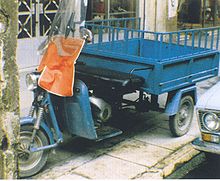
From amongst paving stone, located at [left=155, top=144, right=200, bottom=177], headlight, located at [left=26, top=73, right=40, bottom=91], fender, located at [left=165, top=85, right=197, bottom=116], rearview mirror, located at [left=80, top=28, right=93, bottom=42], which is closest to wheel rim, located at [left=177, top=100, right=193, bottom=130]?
fender, located at [left=165, top=85, right=197, bottom=116]

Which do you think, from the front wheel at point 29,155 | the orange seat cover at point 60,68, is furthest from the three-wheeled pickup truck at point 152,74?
the front wheel at point 29,155

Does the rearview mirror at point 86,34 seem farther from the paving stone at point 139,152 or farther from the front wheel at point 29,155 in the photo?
the paving stone at point 139,152

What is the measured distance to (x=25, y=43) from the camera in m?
10.6

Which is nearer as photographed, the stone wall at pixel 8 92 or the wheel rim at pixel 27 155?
the stone wall at pixel 8 92

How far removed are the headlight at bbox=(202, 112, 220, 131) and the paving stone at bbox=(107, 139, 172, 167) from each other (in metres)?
0.88

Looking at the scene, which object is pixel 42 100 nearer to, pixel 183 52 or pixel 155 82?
pixel 155 82

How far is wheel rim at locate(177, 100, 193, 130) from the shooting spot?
21.7 feet

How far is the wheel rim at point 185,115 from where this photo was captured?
6.62 metres

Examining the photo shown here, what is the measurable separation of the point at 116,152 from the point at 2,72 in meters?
2.82

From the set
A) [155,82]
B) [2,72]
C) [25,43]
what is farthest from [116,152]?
[25,43]

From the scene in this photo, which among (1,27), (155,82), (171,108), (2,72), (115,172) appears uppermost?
(1,27)

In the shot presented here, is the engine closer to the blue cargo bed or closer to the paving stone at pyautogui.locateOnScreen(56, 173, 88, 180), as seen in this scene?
the blue cargo bed

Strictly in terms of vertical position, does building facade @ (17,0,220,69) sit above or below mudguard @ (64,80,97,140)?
above

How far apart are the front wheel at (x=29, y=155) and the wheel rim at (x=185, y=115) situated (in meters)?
2.23
